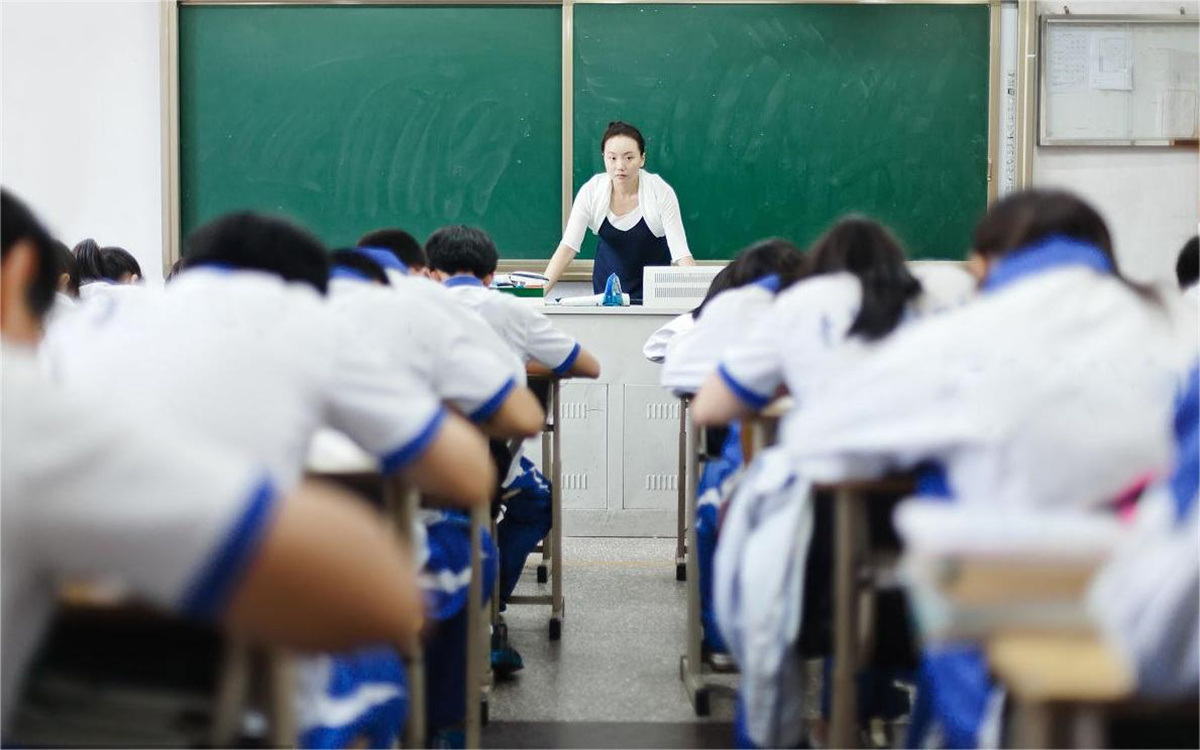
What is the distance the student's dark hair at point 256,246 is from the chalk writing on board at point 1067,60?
5.23 m

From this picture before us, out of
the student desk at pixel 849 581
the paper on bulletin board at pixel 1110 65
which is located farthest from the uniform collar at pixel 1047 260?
the paper on bulletin board at pixel 1110 65

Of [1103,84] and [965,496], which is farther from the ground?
[1103,84]

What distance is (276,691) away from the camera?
3.46 ft

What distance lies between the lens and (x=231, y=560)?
63 centimetres

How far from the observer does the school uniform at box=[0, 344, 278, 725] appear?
63 cm

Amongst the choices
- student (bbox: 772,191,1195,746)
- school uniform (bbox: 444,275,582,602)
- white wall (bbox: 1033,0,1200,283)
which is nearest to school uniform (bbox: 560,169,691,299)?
white wall (bbox: 1033,0,1200,283)

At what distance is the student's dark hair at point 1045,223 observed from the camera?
1.62 meters

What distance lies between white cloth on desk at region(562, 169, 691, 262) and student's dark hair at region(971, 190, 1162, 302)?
377 centimetres

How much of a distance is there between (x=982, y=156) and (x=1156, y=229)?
96 cm

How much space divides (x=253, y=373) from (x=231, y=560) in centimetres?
67

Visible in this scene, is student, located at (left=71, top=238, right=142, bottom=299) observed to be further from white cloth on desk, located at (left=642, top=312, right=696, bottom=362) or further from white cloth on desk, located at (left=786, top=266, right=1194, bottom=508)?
white cloth on desk, located at (left=786, top=266, right=1194, bottom=508)

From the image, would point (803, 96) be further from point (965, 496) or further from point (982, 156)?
point (965, 496)

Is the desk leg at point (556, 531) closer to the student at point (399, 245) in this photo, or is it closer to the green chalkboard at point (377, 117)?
the student at point (399, 245)

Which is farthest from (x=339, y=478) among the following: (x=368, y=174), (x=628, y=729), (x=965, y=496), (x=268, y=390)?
(x=368, y=174)
